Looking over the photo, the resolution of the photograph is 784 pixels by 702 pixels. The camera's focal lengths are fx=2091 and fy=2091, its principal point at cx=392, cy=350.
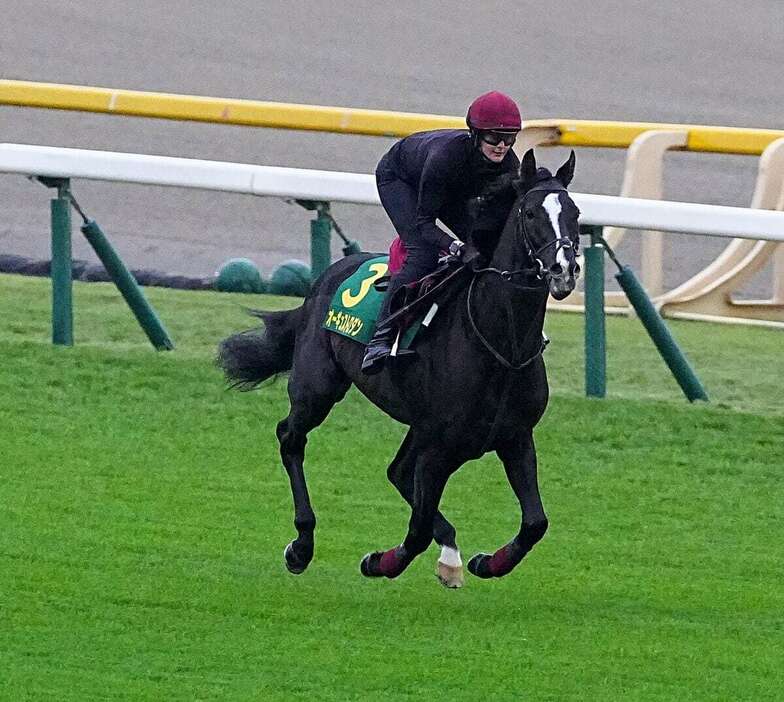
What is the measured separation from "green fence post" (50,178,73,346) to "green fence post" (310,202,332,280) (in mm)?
1279

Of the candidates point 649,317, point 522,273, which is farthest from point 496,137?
point 649,317

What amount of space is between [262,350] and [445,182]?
65.0 inches

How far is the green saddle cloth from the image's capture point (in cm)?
746

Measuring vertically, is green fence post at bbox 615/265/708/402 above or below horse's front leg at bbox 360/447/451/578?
above

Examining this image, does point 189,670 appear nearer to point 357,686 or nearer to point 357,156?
point 357,686

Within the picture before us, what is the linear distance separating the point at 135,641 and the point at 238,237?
351 inches

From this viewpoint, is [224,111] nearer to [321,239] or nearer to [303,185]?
[303,185]

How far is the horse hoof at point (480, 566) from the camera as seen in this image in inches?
273

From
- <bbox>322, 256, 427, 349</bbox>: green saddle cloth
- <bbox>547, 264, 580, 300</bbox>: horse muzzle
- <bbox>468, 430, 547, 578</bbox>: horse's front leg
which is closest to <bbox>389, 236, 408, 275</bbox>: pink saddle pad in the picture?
<bbox>322, 256, 427, 349</bbox>: green saddle cloth

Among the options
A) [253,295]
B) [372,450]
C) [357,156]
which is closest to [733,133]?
[253,295]

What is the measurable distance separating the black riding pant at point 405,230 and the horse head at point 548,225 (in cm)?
62

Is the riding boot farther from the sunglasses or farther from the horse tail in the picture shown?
the horse tail

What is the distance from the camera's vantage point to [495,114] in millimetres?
6723

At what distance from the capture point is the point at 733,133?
12125mm
